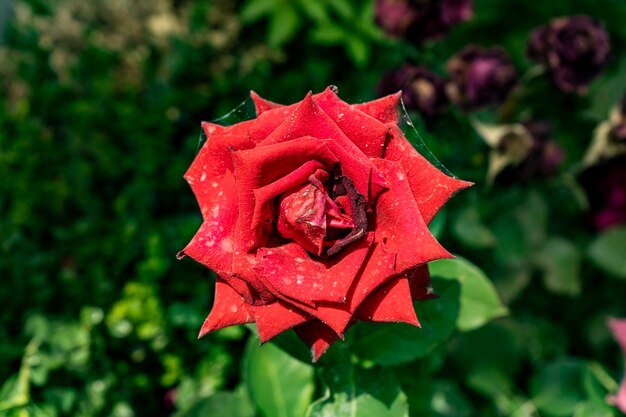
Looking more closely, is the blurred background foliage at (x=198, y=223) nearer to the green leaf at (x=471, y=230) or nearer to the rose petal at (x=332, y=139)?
the green leaf at (x=471, y=230)

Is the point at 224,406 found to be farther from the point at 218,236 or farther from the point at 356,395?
the point at 218,236

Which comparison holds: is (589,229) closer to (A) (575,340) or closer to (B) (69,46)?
(A) (575,340)

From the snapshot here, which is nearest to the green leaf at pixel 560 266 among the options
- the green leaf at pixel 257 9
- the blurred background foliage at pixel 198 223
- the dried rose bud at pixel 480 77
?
the blurred background foliage at pixel 198 223

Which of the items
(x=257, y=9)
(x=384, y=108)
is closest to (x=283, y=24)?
(x=257, y=9)

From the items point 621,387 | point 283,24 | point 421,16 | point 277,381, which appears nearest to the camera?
point 277,381

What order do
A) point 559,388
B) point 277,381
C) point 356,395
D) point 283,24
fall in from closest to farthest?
point 356,395
point 277,381
point 559,388
point 283,24

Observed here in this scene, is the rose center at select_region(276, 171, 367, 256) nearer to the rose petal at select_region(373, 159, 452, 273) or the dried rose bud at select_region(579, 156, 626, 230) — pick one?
the rose petal at select_region(373, 159, 452, 273)
